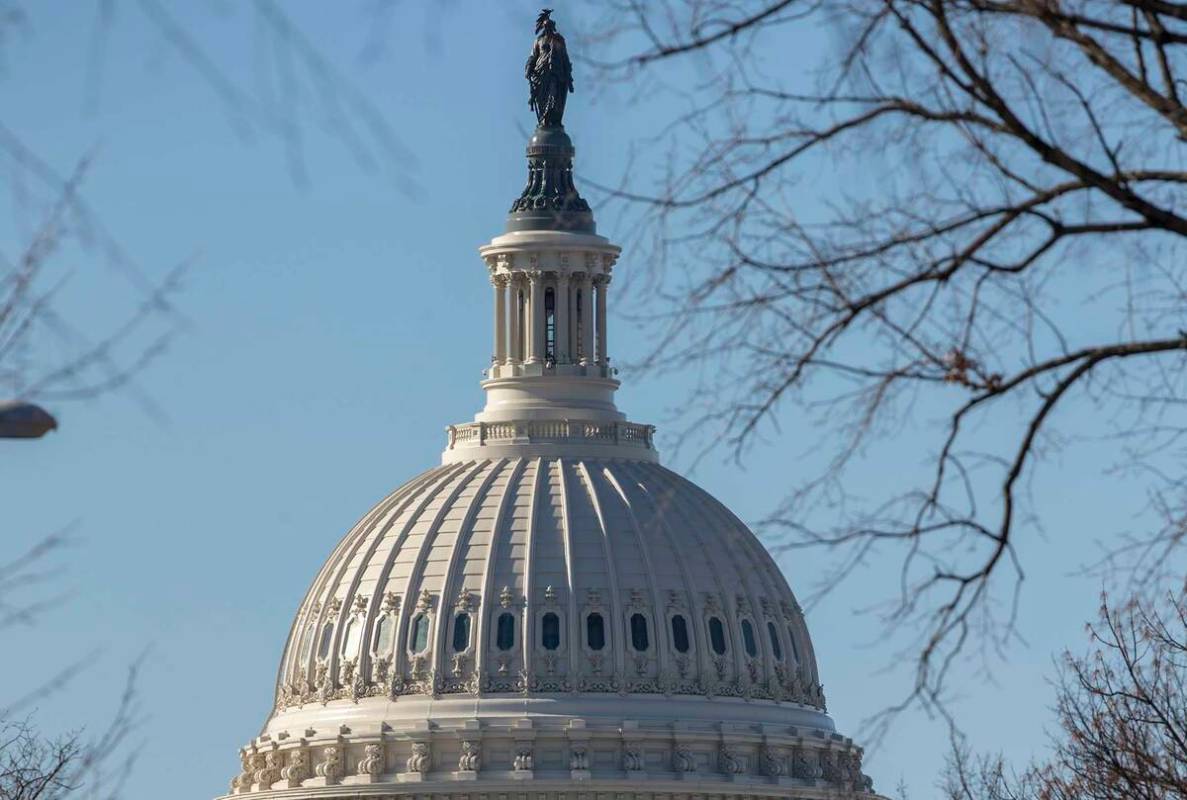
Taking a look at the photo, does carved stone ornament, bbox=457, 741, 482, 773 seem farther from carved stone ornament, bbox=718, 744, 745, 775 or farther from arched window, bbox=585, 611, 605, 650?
carved stone ornament, bbox=718, 744, 745, 775

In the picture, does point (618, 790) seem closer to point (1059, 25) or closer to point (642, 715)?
point (642, 715)

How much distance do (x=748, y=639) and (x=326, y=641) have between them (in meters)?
19.8

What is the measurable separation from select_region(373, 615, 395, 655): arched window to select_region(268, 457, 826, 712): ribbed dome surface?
0.06 meters

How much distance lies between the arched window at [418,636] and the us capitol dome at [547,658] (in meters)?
0.09

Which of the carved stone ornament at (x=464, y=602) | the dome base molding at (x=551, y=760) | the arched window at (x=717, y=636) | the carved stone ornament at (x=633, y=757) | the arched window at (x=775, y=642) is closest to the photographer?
the dome base molding at (x=551, y=760)

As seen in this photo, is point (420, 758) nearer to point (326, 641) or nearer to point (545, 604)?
point (545, 604)

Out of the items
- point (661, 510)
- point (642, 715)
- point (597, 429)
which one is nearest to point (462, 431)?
point (597, 429)

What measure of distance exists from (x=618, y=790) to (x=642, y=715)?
478 cm

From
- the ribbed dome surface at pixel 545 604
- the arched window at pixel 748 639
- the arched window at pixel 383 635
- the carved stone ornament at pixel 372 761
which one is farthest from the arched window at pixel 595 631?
the carved stone ornament at pixel 372 761

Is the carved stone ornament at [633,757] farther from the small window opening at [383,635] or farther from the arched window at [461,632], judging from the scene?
the small window opening at [383,635]

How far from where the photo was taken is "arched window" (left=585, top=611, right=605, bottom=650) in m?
187

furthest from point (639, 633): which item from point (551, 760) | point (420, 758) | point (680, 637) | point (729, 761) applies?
point (420, 758)

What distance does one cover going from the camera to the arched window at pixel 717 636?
188 metres

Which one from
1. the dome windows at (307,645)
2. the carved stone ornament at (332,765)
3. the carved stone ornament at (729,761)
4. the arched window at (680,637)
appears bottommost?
the carved stone ornament at (729,761)
